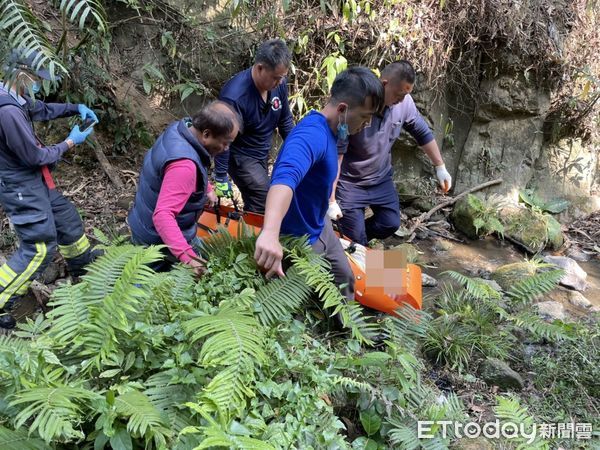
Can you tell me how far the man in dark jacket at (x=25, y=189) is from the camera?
3.20 metres

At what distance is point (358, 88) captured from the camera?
8.47ft

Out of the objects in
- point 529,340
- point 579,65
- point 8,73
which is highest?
point 579,65

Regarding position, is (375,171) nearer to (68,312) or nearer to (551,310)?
(551,310)

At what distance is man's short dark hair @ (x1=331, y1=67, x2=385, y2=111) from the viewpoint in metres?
2.58

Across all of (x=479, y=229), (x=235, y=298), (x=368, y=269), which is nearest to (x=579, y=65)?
(x=479, y=229)

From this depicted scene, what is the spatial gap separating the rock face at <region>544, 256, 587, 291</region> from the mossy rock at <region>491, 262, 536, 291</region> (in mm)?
428

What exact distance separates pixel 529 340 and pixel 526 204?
152 inches

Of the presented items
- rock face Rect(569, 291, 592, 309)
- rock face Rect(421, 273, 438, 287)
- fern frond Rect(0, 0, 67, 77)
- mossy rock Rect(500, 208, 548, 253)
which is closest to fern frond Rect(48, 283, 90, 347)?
fern frond Rect(0, 0, 67, 77)

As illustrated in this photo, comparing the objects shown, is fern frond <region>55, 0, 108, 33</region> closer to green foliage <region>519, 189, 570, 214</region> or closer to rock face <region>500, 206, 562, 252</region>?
rock face <region>500, 206, 562, 252</region>

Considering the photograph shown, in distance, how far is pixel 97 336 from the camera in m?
1.95

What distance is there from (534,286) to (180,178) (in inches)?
121

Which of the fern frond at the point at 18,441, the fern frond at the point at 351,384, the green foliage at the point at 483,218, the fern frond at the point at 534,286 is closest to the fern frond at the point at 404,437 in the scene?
the fern frond at the point at 351,384

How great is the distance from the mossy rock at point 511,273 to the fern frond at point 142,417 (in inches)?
162

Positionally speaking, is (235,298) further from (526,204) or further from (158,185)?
(526,204)
